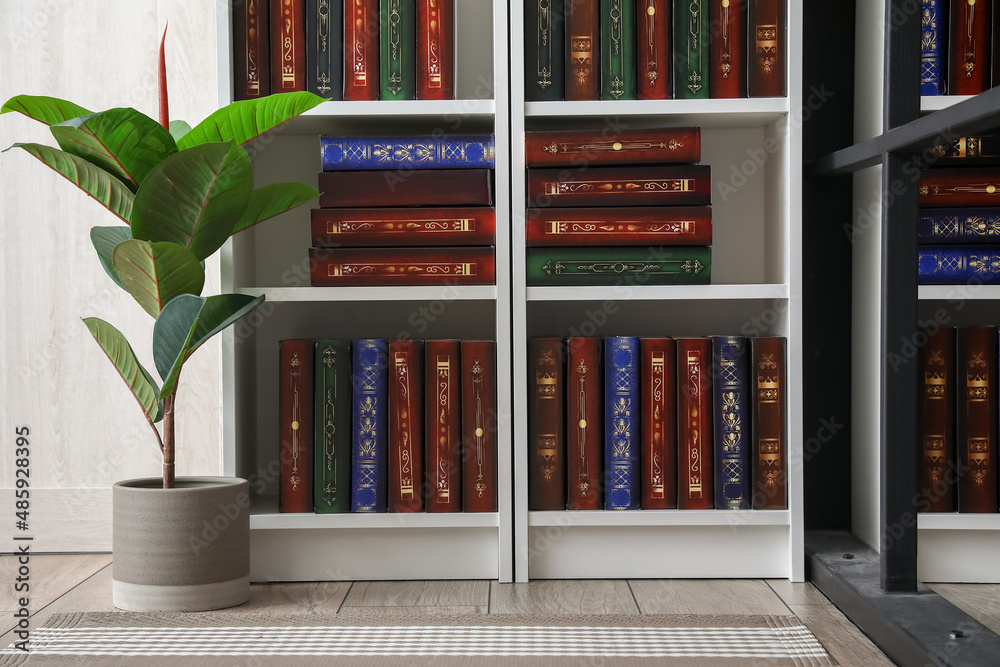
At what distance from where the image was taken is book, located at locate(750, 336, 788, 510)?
64.9 inches

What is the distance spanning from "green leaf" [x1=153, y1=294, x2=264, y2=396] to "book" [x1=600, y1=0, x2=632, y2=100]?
28.7 inches

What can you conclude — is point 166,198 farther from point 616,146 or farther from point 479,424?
point 616,146

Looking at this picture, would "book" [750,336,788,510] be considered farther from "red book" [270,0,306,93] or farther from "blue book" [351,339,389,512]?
"red book" [270,0,306,93]

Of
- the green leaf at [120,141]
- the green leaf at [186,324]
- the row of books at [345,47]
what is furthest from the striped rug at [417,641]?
the row of books at [345,47]

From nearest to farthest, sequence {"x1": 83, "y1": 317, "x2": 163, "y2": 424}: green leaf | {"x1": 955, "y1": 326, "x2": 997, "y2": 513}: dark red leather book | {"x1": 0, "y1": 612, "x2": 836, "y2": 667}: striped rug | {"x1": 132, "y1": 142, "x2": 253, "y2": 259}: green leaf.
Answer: {"x1": 0, "y1": 612, "x2": 836, "y2": 667}: striped rug, {"x1": 132, "y1": 142, "x2": 253, "y2": 259}: green leaf, {"x1": 83, "y1": 317, "x2": 163, "y2": 424}: green leaf, {"x1": 955, "y1": 326, "x2": 997, "y2": 513}: dark red leather book

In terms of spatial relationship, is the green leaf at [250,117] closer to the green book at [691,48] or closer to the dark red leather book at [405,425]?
the dark red leather book at [405,425]

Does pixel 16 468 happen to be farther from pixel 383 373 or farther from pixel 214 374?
pixel 383 373

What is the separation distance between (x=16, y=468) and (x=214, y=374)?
454 mm

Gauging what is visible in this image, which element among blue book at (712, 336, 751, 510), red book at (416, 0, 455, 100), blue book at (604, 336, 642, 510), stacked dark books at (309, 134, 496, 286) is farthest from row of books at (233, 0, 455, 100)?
blue book at (712, 336, 751, 510)

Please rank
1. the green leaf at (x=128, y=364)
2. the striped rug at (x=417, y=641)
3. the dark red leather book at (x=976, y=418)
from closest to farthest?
the striped rug at (x=417, y=641) < the green leaf at (x=128, y=364) < the dark red leather book at (x=976, y=418)

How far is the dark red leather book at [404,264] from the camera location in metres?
1.66

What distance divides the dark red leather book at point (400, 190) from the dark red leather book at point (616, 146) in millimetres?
121

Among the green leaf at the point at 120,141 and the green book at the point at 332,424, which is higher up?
the green leaf at the point at 120,141

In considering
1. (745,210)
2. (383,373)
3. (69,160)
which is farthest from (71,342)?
(745,210)
